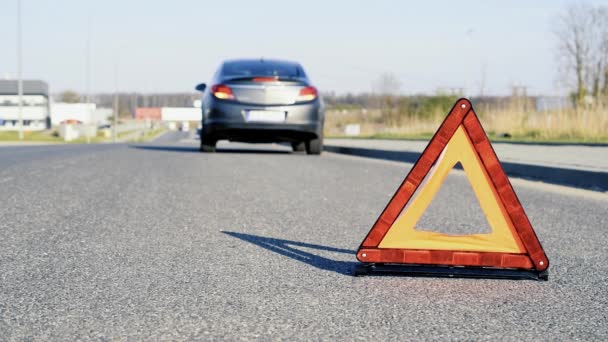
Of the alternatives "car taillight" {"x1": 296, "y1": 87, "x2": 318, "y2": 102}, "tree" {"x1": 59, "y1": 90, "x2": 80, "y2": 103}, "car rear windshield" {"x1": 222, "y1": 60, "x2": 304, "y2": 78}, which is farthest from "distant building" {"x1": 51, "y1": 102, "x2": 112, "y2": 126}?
"car taillight" {"x1": 296, "y1": 87, "x2": 318, "y2": 102}

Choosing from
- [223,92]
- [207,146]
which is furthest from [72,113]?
[223,92]

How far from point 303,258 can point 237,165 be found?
7.40m

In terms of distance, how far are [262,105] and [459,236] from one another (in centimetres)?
960

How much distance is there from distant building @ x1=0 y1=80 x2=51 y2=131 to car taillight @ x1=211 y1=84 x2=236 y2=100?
96600mm

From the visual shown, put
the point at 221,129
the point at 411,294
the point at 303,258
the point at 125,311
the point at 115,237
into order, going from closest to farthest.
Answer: the point at 125,311
the point at 411,294
the point at 303,258
the point at 115,237
the point at 221,129

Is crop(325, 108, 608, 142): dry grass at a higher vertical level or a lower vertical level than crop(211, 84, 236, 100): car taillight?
lower

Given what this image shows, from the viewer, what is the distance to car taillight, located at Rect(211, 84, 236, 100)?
1362cm

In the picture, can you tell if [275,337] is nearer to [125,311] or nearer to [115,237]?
[125,311]

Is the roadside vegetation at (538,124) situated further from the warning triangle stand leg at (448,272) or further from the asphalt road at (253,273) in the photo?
the warning triangle stand leg at (448,272)

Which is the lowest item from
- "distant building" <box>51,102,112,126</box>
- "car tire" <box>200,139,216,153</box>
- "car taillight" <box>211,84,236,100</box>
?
"distant building" <box>51,102,112,126</box>

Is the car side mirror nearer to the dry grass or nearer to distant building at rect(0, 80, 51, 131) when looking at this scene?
the dry grass

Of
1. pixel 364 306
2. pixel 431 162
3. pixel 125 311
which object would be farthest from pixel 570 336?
pixel 125 311

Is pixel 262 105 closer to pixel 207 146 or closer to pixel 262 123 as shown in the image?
pixel 262 123

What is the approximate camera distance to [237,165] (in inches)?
467
